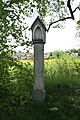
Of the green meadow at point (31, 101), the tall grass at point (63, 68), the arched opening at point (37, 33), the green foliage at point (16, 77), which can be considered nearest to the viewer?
the green foliage at point (16, 77)

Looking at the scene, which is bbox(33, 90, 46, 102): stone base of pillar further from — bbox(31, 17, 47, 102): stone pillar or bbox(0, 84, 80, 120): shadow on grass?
bbox(0, 84, 80, 120): shadow on grass

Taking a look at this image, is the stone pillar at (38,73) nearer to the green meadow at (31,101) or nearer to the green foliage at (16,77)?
the green meadow at (31,101)

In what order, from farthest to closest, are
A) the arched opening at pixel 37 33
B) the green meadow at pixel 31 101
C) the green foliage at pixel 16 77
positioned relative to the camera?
the arched opening at pixel 37 33
the green meadow at pixel 31 101
the green foliage at pixel 16 77

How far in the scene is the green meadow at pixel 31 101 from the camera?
17.3 feet

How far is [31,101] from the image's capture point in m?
8.32

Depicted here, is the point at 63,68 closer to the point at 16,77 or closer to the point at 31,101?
the point at 31,101

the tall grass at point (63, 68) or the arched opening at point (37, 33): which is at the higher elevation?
the arched opening at point (37, 33)

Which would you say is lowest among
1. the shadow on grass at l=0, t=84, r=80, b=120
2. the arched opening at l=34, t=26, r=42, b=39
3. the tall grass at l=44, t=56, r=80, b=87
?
the shadow on grass at l=0, t=84, r=80, b=120

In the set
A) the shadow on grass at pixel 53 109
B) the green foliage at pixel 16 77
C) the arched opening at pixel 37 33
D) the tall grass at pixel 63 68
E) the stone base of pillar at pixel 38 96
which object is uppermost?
the arched opening at pixel 37 33

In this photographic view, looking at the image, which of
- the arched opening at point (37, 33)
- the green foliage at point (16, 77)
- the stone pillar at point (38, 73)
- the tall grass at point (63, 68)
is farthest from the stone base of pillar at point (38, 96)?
the tall grass at point (63, 68)

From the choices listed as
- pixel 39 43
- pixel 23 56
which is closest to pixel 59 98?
pixel 39 43

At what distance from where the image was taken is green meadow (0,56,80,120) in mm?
5273

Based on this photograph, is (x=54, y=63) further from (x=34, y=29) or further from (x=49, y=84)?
(x=34, y=29)

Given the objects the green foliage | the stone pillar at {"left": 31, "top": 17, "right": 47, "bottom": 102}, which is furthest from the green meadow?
the stone pillar at {"left": 31, "top": 17, "right": 47, "bottom": 102}
